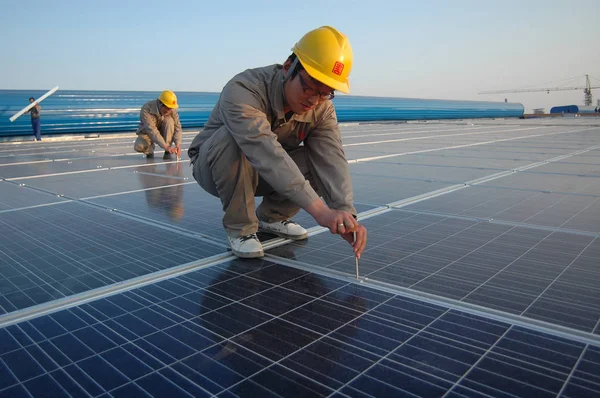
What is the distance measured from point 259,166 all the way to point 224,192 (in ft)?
1.99

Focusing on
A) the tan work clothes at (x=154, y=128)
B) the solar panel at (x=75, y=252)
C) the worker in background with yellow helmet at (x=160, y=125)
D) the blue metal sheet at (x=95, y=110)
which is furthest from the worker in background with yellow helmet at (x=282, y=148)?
the blue metal sheet at (x=95, y=110)

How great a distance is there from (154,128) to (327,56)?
6649mm

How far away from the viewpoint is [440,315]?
2.20m

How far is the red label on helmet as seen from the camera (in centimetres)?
260

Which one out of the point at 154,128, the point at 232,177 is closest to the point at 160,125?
the point at 154,128

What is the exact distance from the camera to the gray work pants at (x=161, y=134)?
29.4 feet

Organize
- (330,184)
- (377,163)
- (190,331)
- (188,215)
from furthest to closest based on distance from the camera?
(377,163) → (188,215) → (330,184) → (190,331)

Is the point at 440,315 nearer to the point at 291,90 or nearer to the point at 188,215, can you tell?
the point at 291,90

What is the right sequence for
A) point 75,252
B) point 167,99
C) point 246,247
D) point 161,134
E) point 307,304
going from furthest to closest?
point 161,134 < point 167,99 < point 75,252 < point 246,247 < point 307,304

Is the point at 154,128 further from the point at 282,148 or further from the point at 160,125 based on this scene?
the point at 282,148

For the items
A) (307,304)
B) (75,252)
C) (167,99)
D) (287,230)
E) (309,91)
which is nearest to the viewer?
(307,304)

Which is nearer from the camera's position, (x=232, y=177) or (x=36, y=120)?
(x=232, y=177)

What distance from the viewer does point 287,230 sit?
350 centimetres

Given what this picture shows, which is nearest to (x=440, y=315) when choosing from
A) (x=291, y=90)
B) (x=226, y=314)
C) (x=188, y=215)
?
(x=226, y=314)
